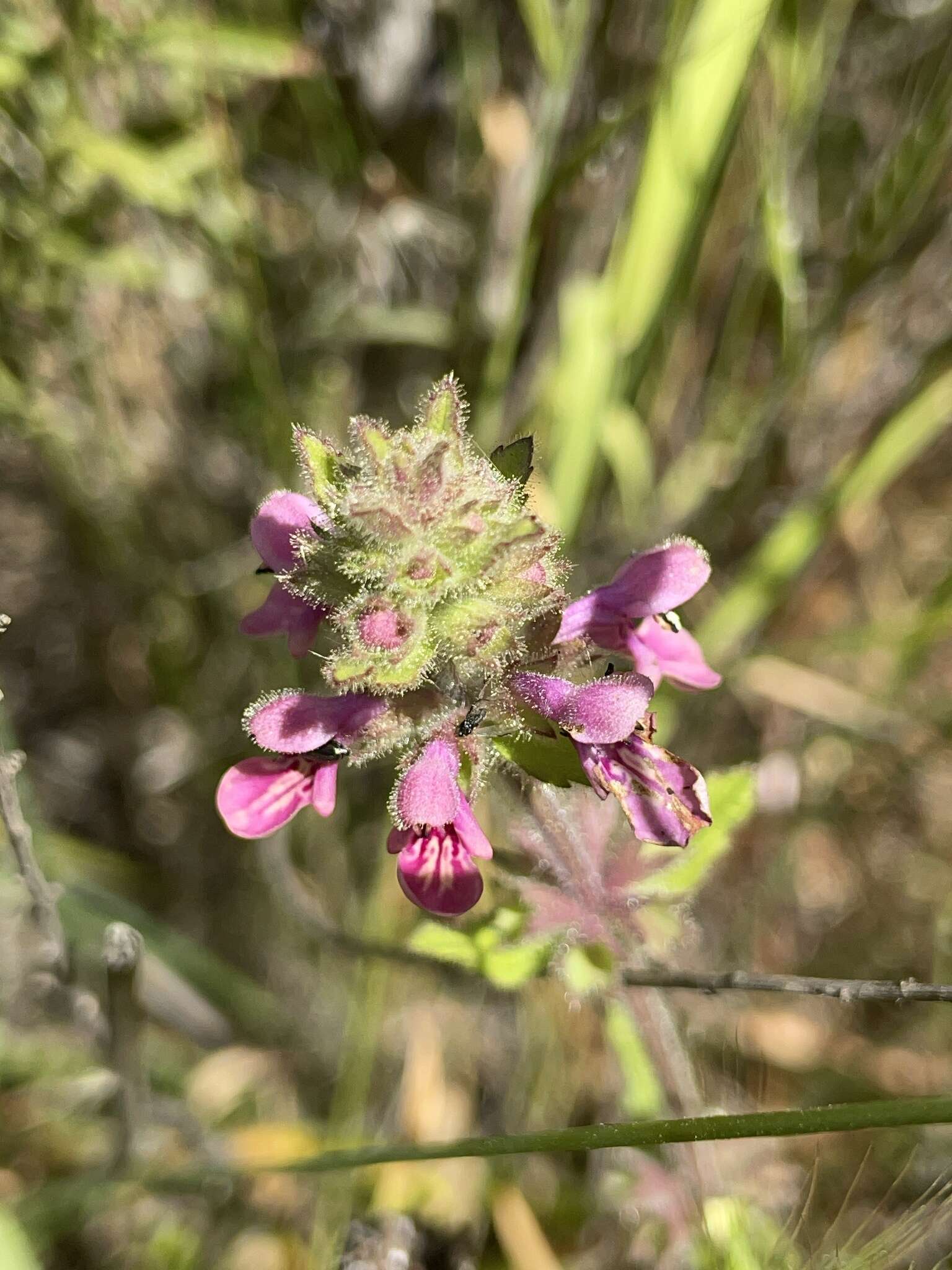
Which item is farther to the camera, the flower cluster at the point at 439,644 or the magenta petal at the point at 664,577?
the magenta petal at the point at 664,577

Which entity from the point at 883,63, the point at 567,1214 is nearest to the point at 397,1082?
the point at 567,1214

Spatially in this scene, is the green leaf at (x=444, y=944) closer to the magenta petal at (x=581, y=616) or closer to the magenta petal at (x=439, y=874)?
the magenta petal at (x=439, y=874)

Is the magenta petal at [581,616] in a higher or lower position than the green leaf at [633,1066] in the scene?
higher

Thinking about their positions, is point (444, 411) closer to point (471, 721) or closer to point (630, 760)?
point (471, 721)

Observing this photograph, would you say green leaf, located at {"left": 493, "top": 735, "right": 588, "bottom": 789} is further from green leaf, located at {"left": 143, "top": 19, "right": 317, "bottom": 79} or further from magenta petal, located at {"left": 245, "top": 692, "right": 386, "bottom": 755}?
green leaf, located at {"left": 143, "top": 19, "right": 317, "bottom": 79}

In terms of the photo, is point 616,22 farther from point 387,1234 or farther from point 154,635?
point 387,1234

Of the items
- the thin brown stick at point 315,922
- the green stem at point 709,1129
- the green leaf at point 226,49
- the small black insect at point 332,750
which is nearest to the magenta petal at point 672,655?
the small black insect at point 332,750

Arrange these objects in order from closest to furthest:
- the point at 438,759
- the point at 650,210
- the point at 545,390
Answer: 1. the point at 438,759
2. the point at 650,210
3. the point at 545,390

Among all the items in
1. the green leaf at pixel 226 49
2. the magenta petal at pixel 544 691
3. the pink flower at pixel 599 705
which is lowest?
the pink flower at pixel 599 705
